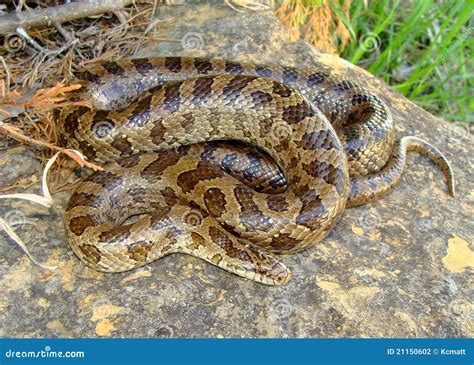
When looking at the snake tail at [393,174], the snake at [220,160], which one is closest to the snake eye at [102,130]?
the snake at [220,160]

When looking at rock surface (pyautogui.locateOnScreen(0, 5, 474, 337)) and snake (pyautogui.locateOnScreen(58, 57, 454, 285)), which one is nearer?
rock surface (pyautogui.locateOnScreen(0, 5, 474, 337))

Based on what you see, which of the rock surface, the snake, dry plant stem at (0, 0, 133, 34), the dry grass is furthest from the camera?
dry plant stem at (0, 0, 133, 34)

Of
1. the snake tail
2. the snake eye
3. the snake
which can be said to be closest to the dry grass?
the snake

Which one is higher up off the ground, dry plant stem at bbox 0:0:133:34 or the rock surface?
dry plant stem at bbox 0:0:133:34

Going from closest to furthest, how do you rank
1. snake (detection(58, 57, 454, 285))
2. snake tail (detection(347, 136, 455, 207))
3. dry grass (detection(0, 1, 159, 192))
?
snake (detection(58, 57, 454, 285))
snake tail (detection(347, 136, 455, 207))
dry grass (detection(0, 1, 159, 192))

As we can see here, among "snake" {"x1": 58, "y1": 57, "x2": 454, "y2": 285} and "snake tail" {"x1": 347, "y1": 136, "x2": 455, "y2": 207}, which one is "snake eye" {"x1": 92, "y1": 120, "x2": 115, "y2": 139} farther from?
"snake tail" {"x1": 347, "y1": 136, "x2": 455, "y2": 207}

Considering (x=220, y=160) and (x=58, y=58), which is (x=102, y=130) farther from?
(x=58, y=58)
